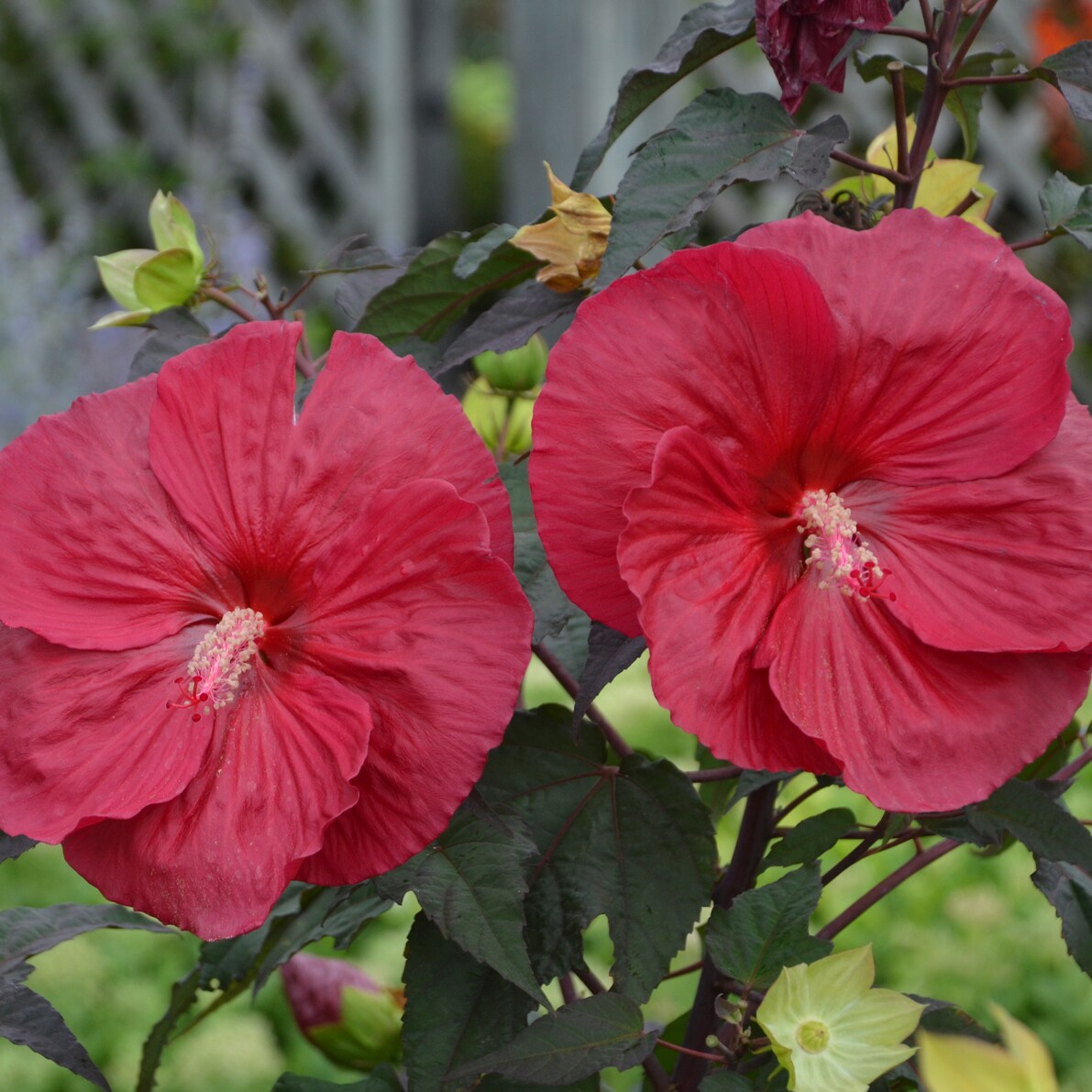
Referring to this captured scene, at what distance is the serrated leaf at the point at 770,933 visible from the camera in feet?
1.59

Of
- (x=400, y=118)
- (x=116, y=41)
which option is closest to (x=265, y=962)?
(x=400, y=118)

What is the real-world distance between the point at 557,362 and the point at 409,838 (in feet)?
0.53

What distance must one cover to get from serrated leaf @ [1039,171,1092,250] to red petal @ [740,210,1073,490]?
0.10m

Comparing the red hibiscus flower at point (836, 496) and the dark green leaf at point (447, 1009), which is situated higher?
the red hibiscus flower at point (836, 496)

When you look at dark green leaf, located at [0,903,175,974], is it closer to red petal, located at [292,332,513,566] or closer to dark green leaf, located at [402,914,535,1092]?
dark green leaf, located at [402,914,535,1092]

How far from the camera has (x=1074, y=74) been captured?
523 millimetres

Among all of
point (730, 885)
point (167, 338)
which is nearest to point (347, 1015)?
point (730, 885)

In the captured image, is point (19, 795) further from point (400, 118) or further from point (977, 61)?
point (400, 118)

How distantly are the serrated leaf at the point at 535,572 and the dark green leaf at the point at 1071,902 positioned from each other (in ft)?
0.75

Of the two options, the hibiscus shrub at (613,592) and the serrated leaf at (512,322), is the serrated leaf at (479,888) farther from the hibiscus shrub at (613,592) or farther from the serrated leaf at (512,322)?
the serrated leaf at (512,322)

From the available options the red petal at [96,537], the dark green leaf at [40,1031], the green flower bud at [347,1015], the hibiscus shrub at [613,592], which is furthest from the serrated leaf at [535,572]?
the green flower bud at [347,1015]

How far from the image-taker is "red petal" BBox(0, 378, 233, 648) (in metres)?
0.46

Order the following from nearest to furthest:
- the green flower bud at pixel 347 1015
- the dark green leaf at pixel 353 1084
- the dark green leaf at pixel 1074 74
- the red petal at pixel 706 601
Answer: the red petal at pixel 706 601, the dark green leaf at pixel 1074 74, the dark green leaf at pixel 353 1084, the green flower bud at pixel 347 1015

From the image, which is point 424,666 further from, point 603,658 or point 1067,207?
point 1067,207
